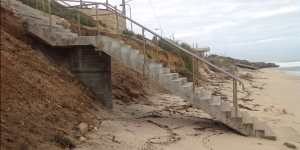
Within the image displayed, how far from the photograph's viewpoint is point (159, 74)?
44.4 feet

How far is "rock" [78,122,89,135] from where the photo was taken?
1040 cm

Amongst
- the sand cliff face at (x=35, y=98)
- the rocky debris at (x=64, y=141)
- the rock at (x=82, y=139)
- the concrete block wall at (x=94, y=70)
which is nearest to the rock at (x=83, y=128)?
the sand cliff face at (x=35, y=98)

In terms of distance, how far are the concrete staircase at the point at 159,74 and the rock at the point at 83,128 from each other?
3.21 m

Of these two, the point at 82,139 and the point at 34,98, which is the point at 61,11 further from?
the point at 82,139

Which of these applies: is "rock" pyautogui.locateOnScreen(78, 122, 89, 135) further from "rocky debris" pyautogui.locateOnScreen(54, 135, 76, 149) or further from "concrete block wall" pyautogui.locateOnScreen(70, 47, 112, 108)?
"concrete block wall" pyautogui.locateOnScreen(70, 47, 112, 108)

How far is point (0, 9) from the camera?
13.8 m

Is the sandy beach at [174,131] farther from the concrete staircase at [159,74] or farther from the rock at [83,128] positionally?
the concrete staircase at [159,74]

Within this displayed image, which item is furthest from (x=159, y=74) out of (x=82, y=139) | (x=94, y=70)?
(x=82, y=139)

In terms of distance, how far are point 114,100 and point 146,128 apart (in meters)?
3.98

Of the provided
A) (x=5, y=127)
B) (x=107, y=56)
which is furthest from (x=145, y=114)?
(x=5, y=127)

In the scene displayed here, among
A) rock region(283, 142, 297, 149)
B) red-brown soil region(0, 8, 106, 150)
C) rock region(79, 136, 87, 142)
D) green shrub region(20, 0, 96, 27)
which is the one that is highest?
green shrub region(20, 0, 96, 27)

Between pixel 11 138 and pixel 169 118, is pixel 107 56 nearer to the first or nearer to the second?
pixel 169 118

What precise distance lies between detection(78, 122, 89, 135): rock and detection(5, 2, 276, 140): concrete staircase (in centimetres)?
321

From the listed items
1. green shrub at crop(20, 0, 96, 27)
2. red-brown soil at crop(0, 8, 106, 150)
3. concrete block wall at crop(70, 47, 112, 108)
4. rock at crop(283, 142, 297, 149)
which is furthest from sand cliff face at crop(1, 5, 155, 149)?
rock at crop(283, 142, 297, 149)
